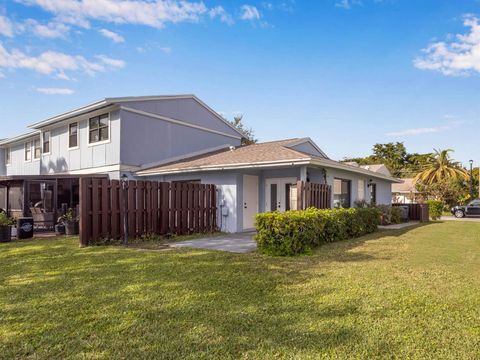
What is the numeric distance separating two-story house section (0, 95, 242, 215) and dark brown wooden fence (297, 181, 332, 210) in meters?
7.90

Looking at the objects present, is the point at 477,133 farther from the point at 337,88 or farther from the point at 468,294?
the point at 468,294

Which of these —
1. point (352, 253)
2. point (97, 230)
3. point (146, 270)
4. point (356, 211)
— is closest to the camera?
point (146, 270)

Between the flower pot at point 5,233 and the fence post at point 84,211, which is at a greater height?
the fence post at point 84,211

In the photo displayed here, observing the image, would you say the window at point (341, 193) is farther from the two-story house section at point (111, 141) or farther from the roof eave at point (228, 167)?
the two-story house section at point (111, 141)

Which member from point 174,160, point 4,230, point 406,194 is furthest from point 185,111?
point 406,194

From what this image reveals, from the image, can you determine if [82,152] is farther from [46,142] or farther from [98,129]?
[46,142]

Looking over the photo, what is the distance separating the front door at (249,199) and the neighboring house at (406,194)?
1663 centimetres

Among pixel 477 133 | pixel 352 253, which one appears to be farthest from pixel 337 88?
pixel 477 133

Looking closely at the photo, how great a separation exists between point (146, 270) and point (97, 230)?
4214 millimetres

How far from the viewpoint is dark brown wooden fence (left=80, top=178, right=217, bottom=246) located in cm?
972

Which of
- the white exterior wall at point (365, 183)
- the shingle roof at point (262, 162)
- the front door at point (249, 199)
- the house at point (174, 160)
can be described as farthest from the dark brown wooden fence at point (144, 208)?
the white exterior wall at point (365, 183)

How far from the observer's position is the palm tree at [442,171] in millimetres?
38688

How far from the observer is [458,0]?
10.8 metres

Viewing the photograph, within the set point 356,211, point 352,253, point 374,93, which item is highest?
point 374,93
